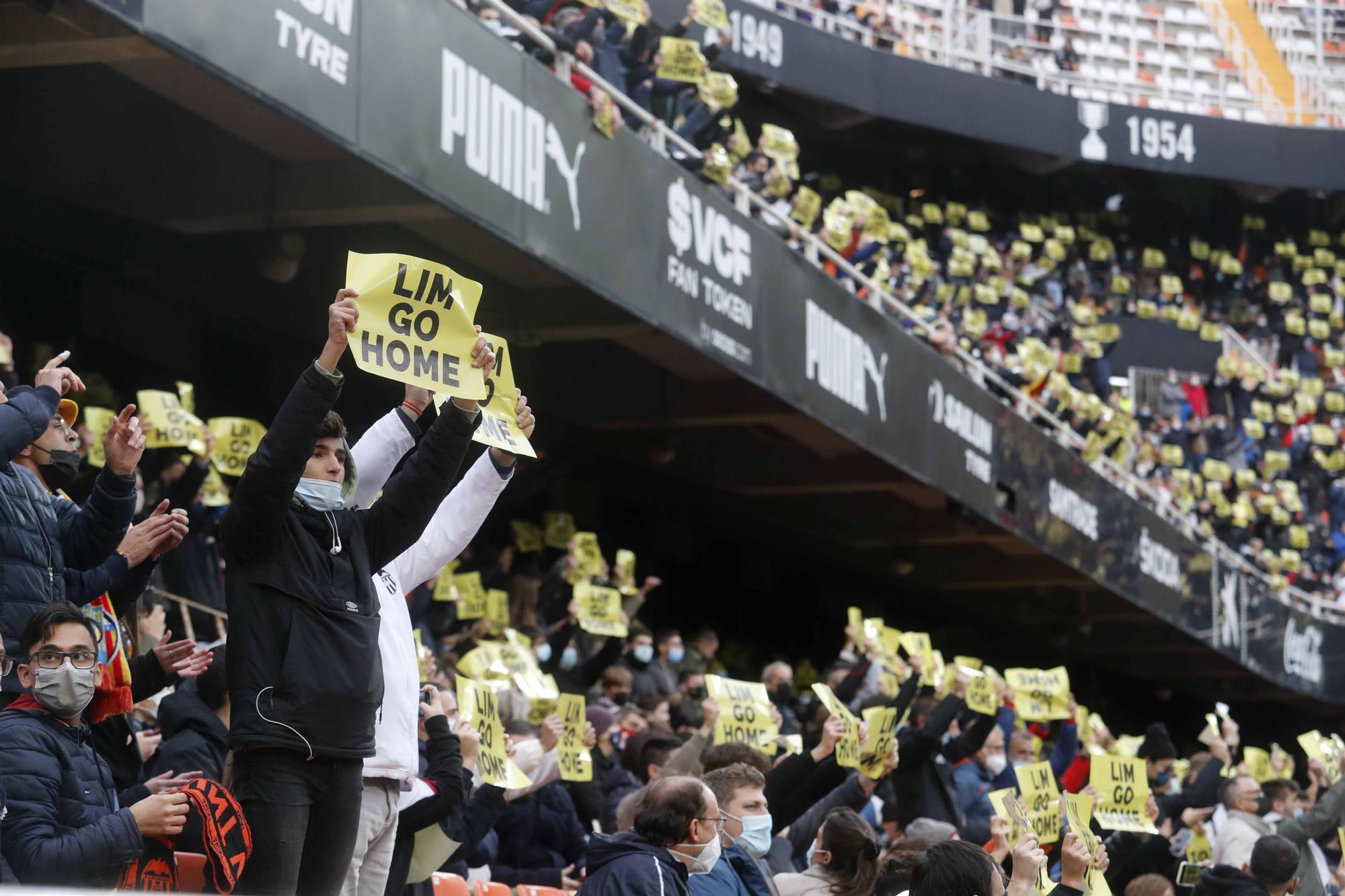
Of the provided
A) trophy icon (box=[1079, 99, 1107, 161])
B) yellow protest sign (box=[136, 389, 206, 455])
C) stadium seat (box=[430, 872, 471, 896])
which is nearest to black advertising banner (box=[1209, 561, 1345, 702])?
trophy icon (box=[1079, 99, 1107, 161])

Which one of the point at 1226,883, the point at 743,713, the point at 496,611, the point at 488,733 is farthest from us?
the point at 496,611

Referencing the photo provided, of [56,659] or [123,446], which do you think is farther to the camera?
[123,446]

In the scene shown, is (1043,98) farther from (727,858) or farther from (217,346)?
(727,858)

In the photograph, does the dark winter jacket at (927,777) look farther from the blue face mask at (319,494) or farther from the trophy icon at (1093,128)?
the trophy icon at (1093,128)

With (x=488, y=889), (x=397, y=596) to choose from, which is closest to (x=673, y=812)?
(x=397, y=596)

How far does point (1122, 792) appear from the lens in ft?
25.9

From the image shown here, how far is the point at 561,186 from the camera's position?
9555 mm

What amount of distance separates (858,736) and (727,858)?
6.02 feet

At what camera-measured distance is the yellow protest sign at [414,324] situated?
4.36 metres

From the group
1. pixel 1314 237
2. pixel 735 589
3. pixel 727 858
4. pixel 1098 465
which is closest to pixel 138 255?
pixel 727 858

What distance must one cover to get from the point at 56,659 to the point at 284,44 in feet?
12.4

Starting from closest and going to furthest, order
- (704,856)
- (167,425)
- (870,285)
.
Answer: (704,856)
(167,425)
(870,285)

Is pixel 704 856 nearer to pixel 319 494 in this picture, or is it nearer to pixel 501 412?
pixel 501 412

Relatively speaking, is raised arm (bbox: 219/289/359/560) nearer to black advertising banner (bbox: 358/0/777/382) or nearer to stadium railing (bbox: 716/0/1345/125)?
black advertising banner (bbox: 358/0/777/382)
